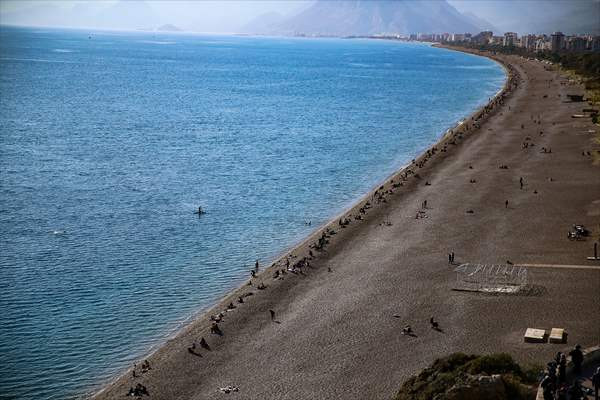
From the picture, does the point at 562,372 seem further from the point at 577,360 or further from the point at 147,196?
the point at 147,196

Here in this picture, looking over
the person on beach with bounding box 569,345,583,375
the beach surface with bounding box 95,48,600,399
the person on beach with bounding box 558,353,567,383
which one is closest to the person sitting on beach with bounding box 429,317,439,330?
the beach surface with bounding box 95,48,600,399

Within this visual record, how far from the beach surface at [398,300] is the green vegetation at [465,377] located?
3.21 meters

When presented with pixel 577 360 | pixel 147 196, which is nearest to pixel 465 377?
pixel 577 360

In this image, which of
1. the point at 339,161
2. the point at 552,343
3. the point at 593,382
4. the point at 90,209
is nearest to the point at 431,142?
the point at 339,161

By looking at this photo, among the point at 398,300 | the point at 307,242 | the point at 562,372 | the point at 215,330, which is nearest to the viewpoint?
the point at 562,372

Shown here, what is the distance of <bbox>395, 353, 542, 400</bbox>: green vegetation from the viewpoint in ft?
61.7

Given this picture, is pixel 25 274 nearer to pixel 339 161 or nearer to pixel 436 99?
pixel 339 161

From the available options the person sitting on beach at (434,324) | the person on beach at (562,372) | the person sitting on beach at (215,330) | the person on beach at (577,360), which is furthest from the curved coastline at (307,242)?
the person on beach at (577,360)

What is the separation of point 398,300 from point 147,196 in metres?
25.4

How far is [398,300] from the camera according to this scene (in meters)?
32.2

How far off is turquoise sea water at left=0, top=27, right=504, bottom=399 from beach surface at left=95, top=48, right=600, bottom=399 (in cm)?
262

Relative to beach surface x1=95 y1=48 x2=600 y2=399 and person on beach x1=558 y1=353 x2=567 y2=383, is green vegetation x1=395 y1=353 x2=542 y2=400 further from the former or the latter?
beach surface x1=95 y1=48 x2=600 y2=399

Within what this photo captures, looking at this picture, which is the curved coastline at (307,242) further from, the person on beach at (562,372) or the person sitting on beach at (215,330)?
the person on beach at (562,372)

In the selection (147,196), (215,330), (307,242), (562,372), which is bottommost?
(215,330)
